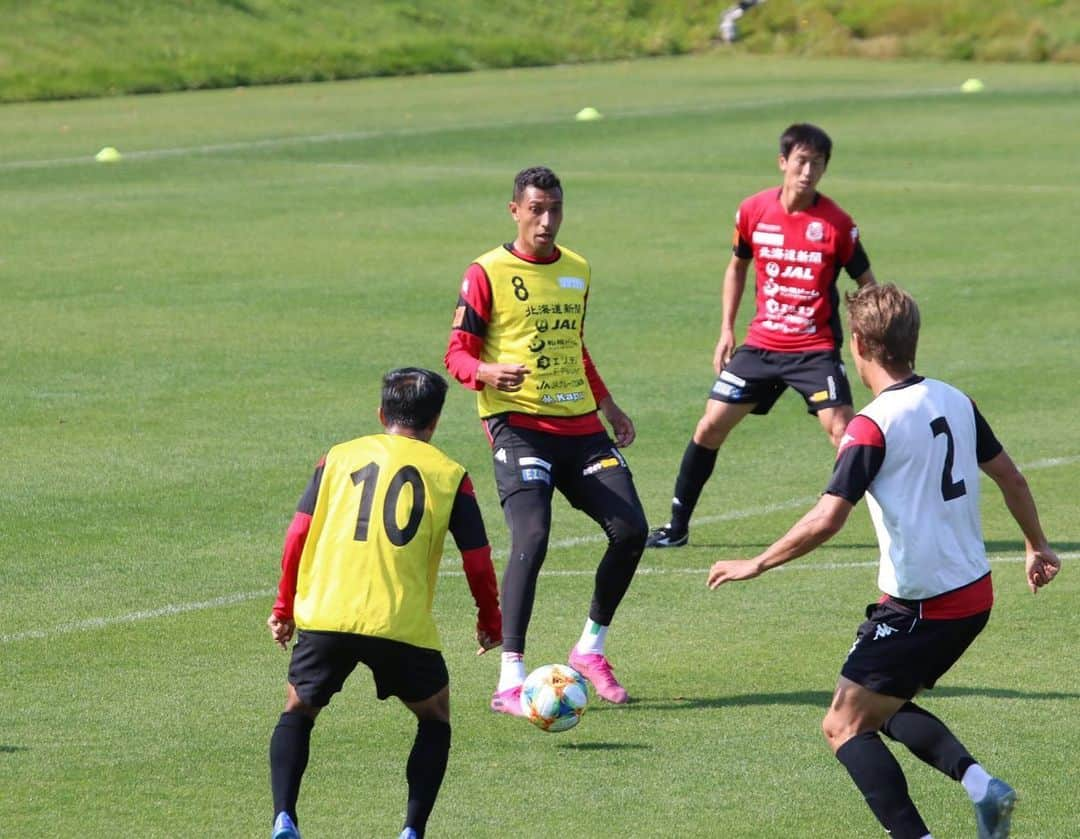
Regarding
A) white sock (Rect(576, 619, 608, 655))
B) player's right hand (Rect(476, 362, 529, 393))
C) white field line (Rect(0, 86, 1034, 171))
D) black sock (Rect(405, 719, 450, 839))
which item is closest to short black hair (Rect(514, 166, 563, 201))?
player's right hand (Rect(476, 362, 529, 393))

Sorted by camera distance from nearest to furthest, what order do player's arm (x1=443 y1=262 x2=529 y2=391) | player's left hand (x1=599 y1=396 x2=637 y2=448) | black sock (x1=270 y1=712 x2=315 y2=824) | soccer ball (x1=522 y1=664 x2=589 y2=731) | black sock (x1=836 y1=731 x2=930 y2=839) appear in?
black sock (x1=836 y1=731 x2=930 y2=839), black sock (x1=270 y1=712 x2=315 y2=824), soccer ball (x1=522 y1=664 x2=589 y2=731), player's arm (x1=443 y1=262 x2=529 y2=391), player's left hand (x1=599 y1=396 x2=637 y2=448)

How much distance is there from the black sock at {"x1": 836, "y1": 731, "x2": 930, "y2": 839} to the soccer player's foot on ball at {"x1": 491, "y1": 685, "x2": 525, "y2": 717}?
216 cm

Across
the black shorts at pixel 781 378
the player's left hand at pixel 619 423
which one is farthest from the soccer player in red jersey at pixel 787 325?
the player's left hand at pixel 619 423

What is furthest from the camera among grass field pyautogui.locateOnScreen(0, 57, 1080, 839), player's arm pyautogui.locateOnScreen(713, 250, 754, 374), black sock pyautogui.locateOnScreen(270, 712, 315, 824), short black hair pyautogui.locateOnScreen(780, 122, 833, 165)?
player's arm pyautogui.locateOnScreen(713, 250, 754, 374)

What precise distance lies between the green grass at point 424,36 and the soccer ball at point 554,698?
35.4 metres

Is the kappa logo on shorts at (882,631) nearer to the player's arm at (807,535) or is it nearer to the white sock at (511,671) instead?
the player's arm at (807,535)

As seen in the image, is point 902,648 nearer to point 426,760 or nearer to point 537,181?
point 426,760

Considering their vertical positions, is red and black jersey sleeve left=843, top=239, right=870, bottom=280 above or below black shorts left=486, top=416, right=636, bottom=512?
above

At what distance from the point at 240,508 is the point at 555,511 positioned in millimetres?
1957

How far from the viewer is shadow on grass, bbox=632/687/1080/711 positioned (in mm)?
8805

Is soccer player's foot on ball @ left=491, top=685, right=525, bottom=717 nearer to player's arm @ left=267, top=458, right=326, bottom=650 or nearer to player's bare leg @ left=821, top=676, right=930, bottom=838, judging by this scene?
player's arm @ left=267, top=458, right=326, bottom=650

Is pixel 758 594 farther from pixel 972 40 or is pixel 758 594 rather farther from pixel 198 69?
pixel 972 40

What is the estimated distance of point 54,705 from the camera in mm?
8695

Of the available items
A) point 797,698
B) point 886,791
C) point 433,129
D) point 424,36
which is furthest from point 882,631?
point 424,36
